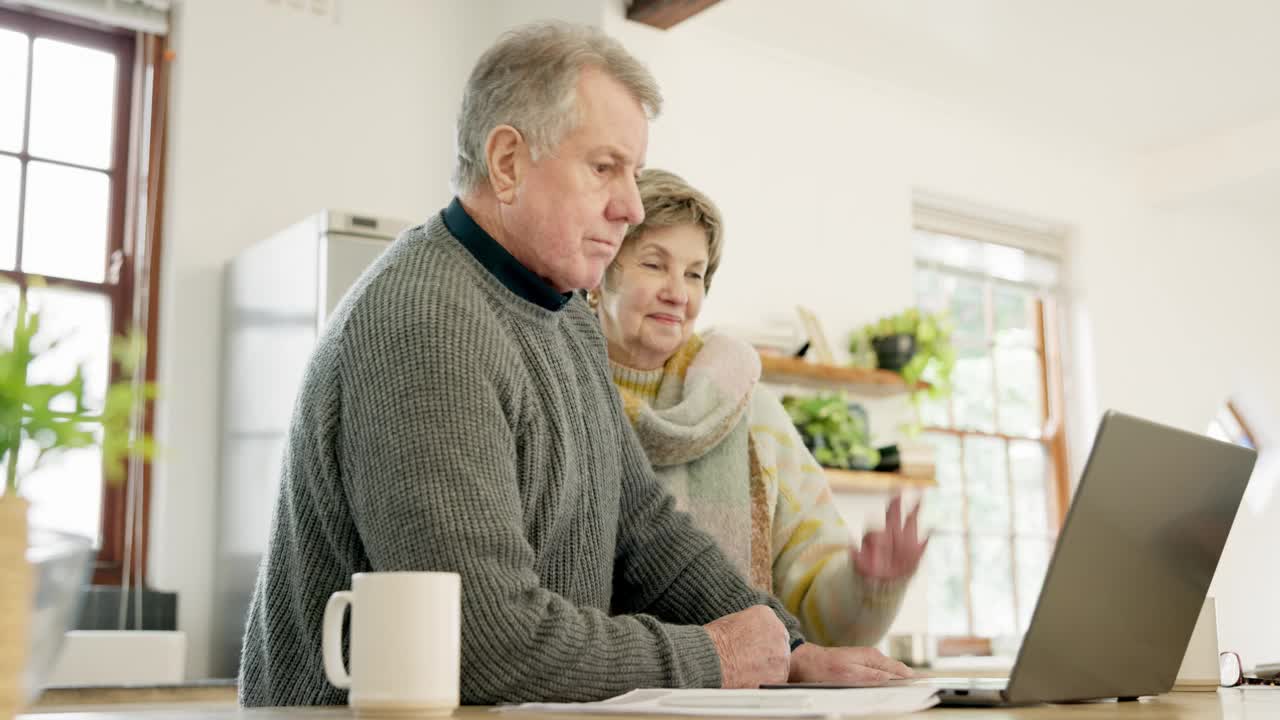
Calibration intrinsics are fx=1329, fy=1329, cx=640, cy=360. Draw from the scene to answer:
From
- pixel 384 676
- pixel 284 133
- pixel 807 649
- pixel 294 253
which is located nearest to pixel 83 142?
pixel 284 133

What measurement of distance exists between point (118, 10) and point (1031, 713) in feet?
11.4

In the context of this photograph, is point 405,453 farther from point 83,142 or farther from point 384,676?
point 83,142

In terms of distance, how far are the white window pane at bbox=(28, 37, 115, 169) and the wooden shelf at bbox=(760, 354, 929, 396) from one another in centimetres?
217

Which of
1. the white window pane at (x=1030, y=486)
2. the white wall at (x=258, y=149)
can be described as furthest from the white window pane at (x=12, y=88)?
the white window pane at (x=1030, y=486)

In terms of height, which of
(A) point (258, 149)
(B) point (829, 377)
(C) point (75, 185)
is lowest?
(B) point (829, 377)

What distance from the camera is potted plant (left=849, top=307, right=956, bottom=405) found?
15.9 feet

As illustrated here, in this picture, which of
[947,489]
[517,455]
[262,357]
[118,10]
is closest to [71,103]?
[118,10]

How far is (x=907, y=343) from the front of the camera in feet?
15.9

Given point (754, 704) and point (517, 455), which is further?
point (517, 455)

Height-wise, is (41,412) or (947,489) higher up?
(947,489)

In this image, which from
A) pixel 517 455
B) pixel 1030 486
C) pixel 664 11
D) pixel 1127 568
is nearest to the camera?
pixel 1127 568

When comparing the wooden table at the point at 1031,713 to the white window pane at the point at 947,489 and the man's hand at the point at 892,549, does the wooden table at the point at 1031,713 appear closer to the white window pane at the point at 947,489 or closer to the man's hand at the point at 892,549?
the man's hand at the point at 892,549

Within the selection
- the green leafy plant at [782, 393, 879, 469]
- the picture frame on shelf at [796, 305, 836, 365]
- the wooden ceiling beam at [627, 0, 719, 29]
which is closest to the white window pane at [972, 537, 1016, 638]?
the green leafy plant at [782, 393, 879, 469]

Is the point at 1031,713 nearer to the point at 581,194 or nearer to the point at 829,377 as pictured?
the point at 581,194
